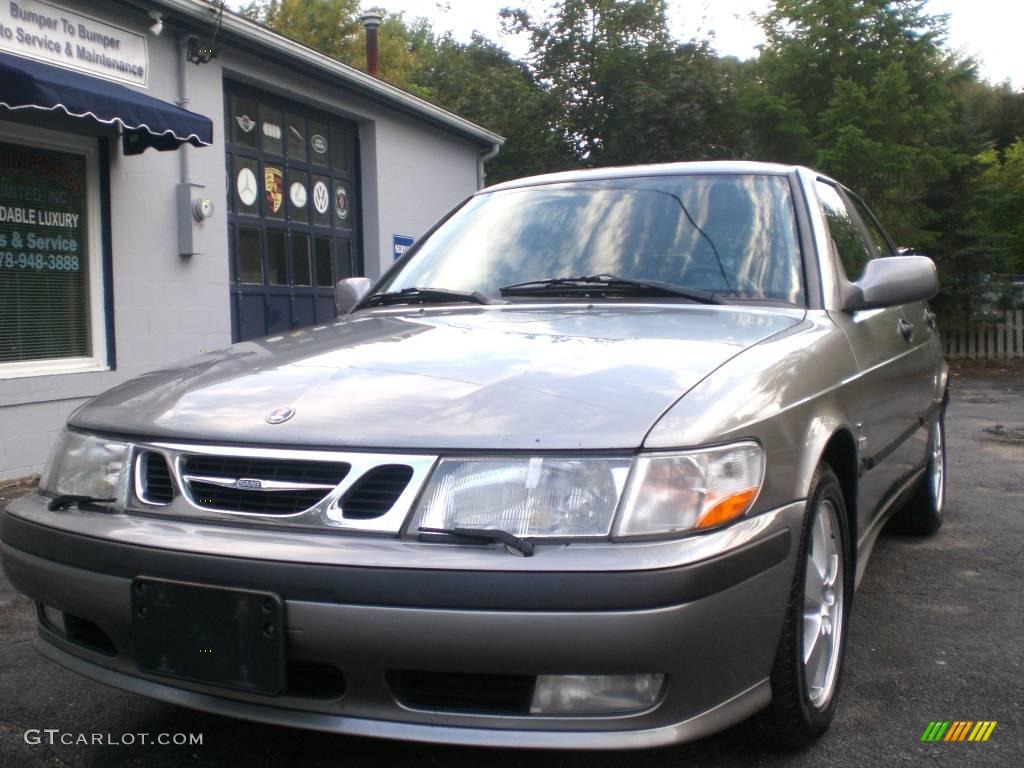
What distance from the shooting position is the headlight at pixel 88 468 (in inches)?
91.4

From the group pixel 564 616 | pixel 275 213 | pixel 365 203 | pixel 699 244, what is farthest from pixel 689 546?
pixel 365 203

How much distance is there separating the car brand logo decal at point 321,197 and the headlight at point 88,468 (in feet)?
26.6

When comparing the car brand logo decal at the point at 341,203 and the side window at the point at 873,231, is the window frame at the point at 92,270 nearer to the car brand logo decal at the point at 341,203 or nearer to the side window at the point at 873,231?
the car brand logo decal at the point at 341,203

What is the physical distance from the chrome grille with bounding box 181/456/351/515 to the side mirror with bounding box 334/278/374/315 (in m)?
1.62

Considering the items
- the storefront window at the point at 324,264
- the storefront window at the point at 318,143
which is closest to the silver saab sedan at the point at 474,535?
the storefront window at the point at 324,264

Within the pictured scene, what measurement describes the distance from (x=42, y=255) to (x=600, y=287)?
16.7 feet

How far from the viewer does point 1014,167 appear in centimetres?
1834

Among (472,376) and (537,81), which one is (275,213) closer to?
(472,376)

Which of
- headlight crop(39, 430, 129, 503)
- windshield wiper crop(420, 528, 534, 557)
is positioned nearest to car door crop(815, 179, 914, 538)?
windshield wiper crop(420, 528, 534, 557)

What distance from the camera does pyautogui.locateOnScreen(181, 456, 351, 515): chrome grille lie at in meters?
2.08

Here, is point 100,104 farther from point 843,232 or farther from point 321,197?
point 843,232

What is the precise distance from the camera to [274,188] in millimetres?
9609

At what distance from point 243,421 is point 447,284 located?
4.61 ft

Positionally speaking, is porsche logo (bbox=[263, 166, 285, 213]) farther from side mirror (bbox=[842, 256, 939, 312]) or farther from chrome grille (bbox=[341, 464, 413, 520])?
chrome grille (bbox=[341, 464, 413, 520])
